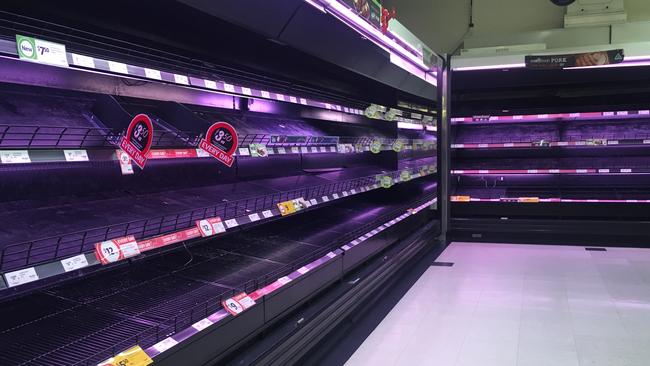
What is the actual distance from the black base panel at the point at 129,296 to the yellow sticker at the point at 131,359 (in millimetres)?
95

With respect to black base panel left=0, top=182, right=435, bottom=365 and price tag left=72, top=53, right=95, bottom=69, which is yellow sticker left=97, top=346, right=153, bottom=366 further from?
price tag left=72, top=53, right=95, bottom=69

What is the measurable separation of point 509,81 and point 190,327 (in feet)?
16.7

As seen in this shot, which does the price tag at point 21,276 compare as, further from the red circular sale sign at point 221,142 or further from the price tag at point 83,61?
the red circular sale sign at point 221,142

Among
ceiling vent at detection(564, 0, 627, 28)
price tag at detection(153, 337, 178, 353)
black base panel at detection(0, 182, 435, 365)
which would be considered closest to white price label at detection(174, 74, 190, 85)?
black base panel at detection(0, 182, 435, 365)

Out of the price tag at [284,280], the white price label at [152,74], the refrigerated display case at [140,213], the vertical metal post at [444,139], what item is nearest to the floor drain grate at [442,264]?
the vertical metal post at [444,139]

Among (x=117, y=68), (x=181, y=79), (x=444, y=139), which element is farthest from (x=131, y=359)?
(x=444, y=139)

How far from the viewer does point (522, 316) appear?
3.18 m

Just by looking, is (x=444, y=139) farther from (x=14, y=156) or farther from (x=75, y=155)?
(x=14, y=156)

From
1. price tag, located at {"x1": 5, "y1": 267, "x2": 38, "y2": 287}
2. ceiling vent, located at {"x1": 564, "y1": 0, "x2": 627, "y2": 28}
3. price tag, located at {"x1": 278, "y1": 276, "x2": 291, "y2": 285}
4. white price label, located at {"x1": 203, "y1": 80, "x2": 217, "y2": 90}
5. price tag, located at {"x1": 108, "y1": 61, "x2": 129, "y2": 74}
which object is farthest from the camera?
ceiling vent, located at {"x1": 564, "y1": 0, "x2": 627, "y2": 28}

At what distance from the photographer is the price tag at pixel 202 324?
5.19 feet

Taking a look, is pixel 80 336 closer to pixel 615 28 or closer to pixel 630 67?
pixel 630 67

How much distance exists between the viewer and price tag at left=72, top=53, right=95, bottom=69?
1306mm

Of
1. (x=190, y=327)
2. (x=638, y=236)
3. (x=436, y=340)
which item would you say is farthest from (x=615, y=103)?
(x=190, y=327)

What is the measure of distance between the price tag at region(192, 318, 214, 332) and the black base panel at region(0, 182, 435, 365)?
9 cm
